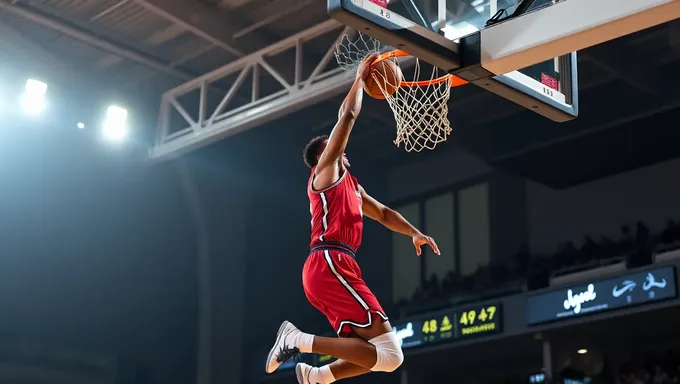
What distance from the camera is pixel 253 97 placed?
12.6 meters

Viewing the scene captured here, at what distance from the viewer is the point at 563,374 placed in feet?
43.9

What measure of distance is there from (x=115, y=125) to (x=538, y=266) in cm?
646

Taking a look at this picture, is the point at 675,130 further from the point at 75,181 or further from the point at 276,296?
the point at 75,181

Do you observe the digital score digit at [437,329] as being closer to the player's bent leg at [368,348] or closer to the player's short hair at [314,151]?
the player's short hair at [314,151]

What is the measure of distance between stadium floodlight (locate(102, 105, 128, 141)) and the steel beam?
551 mm

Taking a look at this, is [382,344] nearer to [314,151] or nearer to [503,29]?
[314,151]

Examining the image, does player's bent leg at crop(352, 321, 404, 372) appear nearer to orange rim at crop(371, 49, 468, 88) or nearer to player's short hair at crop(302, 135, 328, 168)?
player's short hair at crop(302, 135, 328, 168)

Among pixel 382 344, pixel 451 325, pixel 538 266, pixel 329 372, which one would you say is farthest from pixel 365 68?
pixel 538 266

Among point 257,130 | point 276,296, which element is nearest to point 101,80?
point 257,130

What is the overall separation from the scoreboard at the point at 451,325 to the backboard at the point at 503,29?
7.67 m

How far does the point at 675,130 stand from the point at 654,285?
10.2 feet

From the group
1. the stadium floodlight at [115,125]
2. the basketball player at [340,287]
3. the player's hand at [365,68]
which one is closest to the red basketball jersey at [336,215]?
the basketball player at [340,287]

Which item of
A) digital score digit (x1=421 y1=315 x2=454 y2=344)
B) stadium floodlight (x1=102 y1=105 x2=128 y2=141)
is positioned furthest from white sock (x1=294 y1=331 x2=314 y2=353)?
stadium floodlight (x1=102 y1=105 x2=128 y2=141)

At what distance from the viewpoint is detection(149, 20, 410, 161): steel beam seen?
39.0 ft
